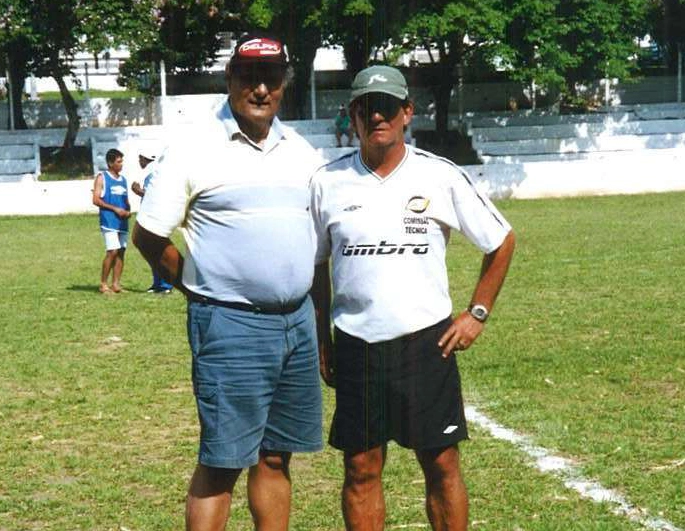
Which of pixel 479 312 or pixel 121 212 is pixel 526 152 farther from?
pixel 479 312

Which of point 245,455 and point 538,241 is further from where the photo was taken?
point 538,241

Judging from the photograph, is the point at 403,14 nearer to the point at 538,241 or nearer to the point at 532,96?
the point at 532,96

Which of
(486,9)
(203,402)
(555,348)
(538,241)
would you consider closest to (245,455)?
(203,402)

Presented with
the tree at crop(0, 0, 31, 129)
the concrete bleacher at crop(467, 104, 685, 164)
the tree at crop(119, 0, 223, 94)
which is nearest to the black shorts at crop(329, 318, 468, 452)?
the tree at crop(0, 0, 31, 129)

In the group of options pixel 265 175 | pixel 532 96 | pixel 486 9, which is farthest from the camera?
pixel 532 96

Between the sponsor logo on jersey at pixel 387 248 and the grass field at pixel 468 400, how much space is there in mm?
1482

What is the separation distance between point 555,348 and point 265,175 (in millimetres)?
5965

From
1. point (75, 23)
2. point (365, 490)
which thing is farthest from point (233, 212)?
point (75, 23)

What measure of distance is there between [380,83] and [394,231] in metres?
0.58

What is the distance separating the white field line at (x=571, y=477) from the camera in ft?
19.8

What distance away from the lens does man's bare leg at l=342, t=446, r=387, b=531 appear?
5344 millimetres

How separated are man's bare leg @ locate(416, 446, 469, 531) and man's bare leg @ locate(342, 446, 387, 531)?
0.18 m

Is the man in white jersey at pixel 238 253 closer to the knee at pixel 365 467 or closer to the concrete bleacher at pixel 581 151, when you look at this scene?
the knee at pixel 365 467

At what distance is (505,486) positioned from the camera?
6.64 meters
